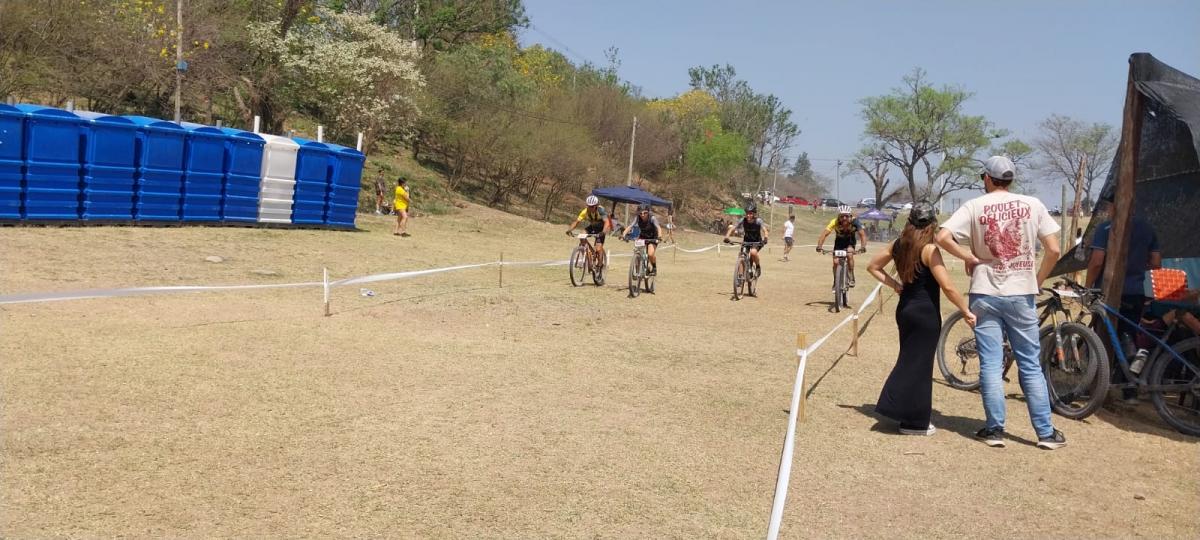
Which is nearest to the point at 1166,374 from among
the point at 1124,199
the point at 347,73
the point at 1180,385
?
the point at 1180,385

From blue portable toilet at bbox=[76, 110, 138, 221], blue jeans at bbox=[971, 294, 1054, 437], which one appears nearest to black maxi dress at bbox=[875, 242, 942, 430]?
blue jeans at bbox=[971, 294, 1054, 437]

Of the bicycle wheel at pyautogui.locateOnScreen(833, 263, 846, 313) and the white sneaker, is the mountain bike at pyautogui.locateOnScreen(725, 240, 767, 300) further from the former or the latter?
the white sneaker

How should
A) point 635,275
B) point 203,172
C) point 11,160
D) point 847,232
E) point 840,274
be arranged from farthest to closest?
point 203,172, point 11,160, point 635,275, point 840,274, point 847,232

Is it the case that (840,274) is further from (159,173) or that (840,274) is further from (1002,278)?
(159,173)

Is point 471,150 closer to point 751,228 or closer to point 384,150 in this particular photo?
point 384,150

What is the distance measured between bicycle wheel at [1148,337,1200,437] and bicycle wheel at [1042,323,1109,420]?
38 cm

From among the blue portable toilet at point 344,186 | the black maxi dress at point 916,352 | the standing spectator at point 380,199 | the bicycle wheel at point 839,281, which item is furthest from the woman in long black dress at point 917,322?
the standing spectator at point 380,199

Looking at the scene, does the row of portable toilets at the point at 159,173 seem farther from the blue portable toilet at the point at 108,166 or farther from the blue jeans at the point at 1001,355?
the blue jeans at the point at 1001,355

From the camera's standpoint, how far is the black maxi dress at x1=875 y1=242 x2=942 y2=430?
638cm

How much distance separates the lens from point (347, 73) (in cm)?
3647

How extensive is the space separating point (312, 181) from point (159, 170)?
176 inches

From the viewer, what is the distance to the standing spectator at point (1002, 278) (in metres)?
6.12

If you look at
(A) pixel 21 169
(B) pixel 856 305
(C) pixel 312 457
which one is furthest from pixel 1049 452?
(A) pixel 21 169

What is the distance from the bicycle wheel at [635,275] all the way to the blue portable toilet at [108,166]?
A: 1070 cm
